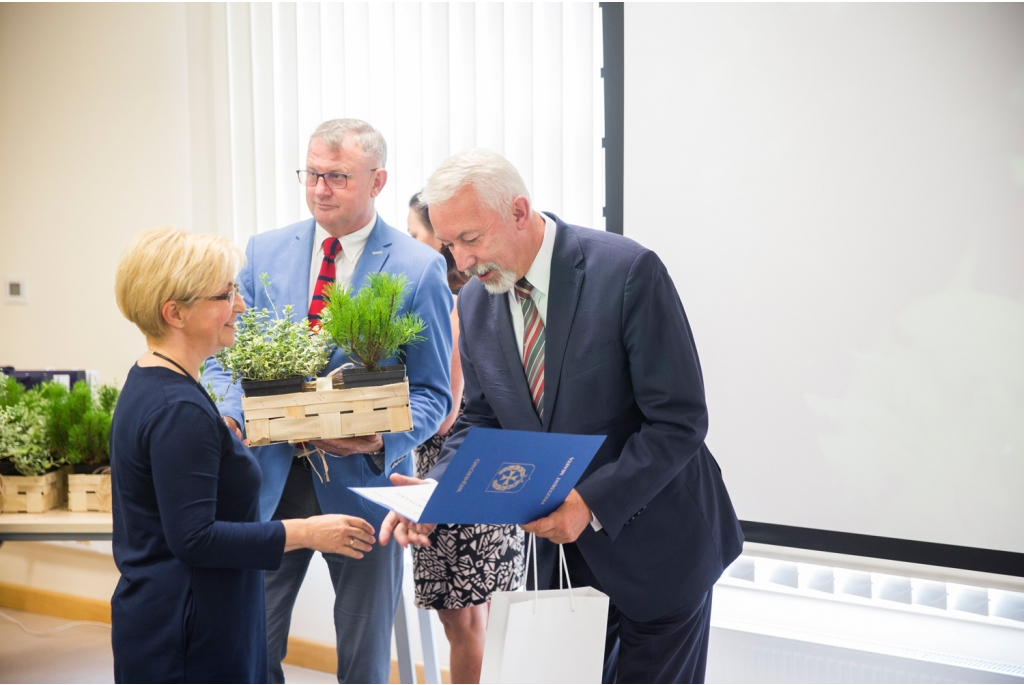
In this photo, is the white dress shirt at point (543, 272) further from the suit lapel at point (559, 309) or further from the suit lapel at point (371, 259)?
the suit lapel at point (371, 259)

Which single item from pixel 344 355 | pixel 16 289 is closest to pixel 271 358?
pixel 344 355

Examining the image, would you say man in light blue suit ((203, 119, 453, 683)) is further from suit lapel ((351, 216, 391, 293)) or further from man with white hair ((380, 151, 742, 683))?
man with white hair ((380, 151, 742, 683))

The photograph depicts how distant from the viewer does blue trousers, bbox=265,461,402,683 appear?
7.39ft

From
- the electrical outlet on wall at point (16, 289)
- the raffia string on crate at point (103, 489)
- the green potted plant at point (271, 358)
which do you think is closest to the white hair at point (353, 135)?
the green potted plant at point (271, 358)

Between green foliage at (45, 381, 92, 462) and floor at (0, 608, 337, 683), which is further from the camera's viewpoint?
floor at (0, 608, 337, 683)

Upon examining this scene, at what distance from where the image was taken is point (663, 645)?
1.69 meters

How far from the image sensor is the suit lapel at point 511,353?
5.56 feet

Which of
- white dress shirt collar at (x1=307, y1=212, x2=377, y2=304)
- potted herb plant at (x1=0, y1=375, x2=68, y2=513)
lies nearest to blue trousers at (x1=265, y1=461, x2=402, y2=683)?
white dress shirt collar at (x1=307, y1=212, x2=377, y2=304)

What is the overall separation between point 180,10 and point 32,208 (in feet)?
4.19

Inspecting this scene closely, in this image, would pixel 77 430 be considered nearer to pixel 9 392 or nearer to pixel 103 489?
pixel 103 489

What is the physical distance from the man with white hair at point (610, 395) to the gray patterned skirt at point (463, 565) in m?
0.64

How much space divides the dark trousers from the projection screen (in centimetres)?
108

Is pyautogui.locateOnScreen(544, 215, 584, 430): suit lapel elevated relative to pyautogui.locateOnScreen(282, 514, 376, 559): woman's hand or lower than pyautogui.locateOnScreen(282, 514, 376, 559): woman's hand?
elevated

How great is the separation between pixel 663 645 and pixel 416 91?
2.39 meters
